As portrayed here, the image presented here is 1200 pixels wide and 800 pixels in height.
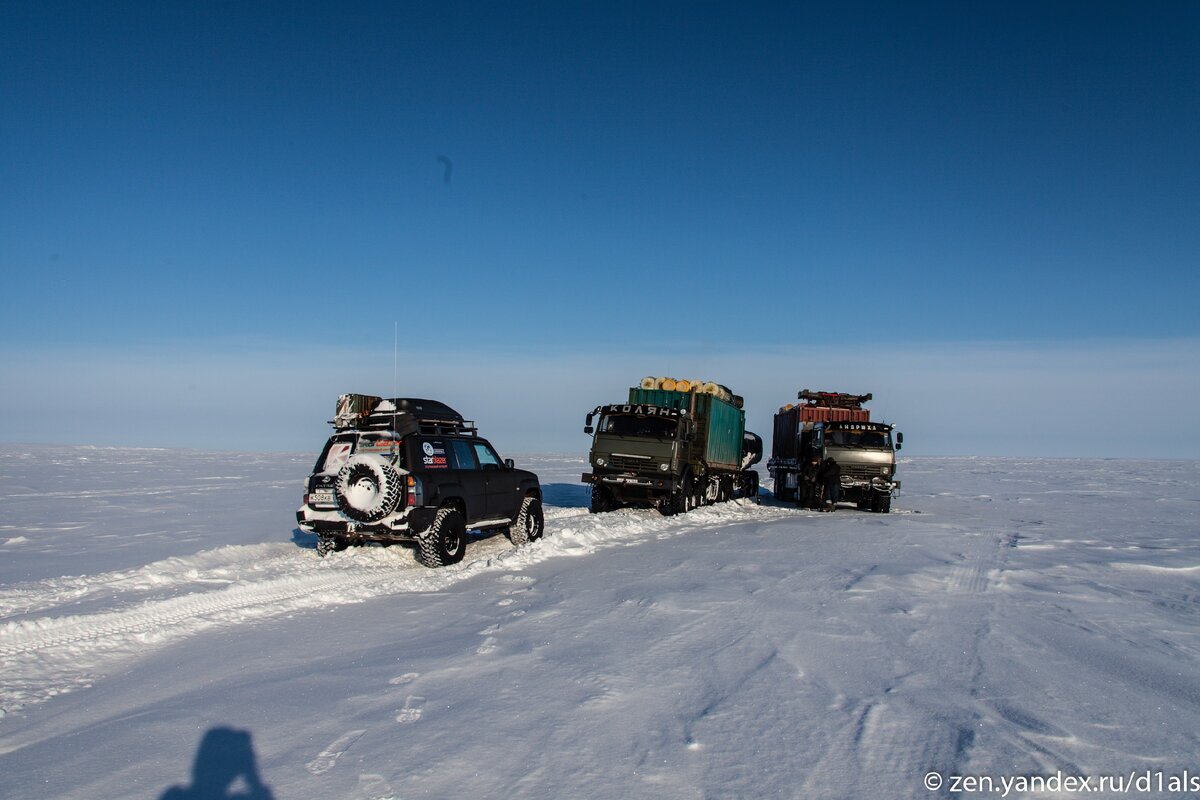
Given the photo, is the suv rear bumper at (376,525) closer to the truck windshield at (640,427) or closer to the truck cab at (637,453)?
the truck cab at (637,453)

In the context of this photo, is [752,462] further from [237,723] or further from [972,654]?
[237,723]

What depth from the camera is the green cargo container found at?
67.1 ft

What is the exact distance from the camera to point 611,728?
188 inches

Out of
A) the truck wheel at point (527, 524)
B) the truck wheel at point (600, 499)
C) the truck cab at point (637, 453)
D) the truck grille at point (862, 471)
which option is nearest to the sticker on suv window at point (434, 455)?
the truck wheel at point (527, 524)

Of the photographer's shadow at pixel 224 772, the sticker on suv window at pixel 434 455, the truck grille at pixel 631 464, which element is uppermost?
the sticker on suv window at pixel 434 455

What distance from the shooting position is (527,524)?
13.1 meters

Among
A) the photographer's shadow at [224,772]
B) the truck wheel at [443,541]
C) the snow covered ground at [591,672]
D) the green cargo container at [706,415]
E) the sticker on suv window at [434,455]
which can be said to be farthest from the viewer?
the green cargo container at [706,415]

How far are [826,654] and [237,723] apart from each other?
4.34 m

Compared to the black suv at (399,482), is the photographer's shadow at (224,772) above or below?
below

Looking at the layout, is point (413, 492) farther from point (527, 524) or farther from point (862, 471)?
point (862, 471)

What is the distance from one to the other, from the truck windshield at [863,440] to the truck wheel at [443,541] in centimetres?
1306

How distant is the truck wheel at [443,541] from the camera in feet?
33.4

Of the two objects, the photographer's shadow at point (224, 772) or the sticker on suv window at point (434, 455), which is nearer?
the photographer's shadow at point (224, 772)

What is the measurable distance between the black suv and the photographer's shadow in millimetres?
5353
